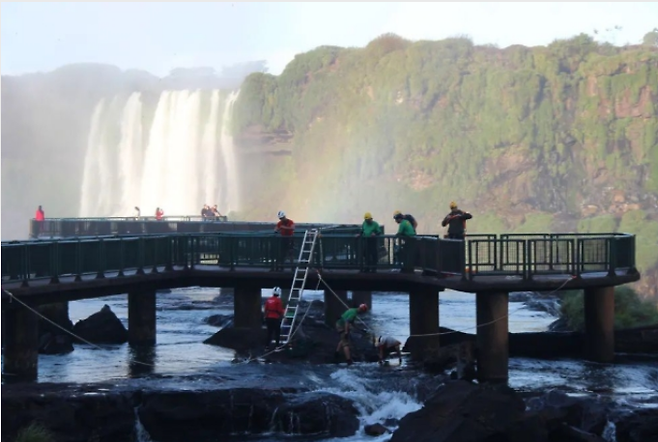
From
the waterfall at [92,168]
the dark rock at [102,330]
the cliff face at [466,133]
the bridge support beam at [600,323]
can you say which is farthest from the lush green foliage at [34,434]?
the waterfall at [92,168]

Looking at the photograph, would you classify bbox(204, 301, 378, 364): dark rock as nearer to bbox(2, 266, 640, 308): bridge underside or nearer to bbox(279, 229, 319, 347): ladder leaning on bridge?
bbox(279, 229, 319, 347): ladder leaning on bridge

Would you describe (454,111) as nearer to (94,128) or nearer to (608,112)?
(608,112)

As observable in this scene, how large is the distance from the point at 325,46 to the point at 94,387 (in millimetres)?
113256

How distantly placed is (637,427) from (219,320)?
19.4 meters

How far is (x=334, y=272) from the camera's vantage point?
32156 millimetres

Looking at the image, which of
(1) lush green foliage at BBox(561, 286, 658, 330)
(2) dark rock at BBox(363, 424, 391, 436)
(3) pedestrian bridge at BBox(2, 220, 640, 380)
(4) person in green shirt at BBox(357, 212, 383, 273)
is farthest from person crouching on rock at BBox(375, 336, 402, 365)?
(1) lush green foliage at BBox(561, 286, 658, 330)

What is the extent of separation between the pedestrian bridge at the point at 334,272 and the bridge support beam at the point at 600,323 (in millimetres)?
24

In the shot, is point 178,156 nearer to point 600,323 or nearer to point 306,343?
point 306,343

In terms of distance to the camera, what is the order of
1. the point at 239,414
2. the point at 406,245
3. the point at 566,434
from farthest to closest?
the point at 406,245, the point at 239,414, the point at 566,434

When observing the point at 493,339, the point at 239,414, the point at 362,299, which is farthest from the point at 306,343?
the point at 362,299

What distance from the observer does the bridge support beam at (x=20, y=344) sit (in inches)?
1096

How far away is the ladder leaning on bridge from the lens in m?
31.4

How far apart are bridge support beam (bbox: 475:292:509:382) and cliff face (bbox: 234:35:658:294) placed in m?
74.7

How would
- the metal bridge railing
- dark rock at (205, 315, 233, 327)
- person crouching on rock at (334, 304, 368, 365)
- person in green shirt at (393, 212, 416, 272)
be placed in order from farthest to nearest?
dark rock at (205, 315, 233, 327) → person in green shirt at (393, 212, 416, 272) → person crouching on rock at (334, 304, 368, 365) → the metal bridge railing
